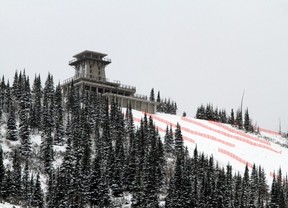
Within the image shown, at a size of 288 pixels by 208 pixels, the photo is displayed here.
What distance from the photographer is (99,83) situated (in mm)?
186125

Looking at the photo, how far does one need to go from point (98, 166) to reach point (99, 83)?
74.4 m

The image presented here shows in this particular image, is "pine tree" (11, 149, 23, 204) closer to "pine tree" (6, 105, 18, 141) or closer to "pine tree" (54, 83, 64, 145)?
"pine tree" (6, 105, 18, 141)

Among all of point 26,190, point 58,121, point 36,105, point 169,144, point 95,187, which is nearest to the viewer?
point 26,190

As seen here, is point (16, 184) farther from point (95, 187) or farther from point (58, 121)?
point (58, 121)

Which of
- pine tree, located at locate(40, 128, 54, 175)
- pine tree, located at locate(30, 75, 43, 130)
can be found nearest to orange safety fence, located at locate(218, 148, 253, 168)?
pine tree, located at locate(30, 75, 43, 130)

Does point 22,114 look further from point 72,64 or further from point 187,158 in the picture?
point 72,64

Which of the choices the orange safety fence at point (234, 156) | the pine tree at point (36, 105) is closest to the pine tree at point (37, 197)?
the pine tree at point (36, 105)

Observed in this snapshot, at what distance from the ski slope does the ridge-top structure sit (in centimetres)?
514

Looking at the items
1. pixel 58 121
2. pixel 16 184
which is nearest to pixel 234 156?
pixel 58 121

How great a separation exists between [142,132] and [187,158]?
10.1 m


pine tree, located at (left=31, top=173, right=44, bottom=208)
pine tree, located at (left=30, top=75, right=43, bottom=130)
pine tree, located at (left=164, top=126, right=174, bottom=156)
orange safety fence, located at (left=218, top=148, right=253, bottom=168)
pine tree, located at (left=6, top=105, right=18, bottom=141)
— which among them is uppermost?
pine tree, located at (left=30, top=75, right=43, bottom=130)

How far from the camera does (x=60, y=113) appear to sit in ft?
452

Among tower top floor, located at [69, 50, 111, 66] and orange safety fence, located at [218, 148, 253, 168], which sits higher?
tower top floor, located at [69, 50, 111, 66]

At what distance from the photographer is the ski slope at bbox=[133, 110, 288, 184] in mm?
153750
